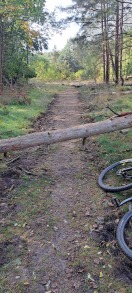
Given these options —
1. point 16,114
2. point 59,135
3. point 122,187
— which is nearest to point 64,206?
point 122,187

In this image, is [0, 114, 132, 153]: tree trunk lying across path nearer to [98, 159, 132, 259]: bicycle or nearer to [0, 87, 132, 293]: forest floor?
[0, 87, 132, 293]: forest floor

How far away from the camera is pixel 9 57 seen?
18.5 m

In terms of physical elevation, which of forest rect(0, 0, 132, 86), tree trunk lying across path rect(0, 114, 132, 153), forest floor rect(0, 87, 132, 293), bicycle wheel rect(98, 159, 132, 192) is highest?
forest rect(0, 0, 132, 86)

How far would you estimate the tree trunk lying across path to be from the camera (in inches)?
232

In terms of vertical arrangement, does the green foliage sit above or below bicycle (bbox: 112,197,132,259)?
above

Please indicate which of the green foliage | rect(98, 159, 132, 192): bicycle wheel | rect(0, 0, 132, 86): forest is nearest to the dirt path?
rect(98, 159, 132, 192): bicycle wheel

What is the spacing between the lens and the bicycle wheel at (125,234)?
3322 millimetres

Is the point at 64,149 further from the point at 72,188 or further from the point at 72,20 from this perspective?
the point at 72,20

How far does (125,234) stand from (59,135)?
302cm

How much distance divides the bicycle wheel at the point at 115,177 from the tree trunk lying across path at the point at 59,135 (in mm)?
1019

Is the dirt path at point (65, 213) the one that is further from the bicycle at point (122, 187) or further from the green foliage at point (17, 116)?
the green foliage at point (17, 116)

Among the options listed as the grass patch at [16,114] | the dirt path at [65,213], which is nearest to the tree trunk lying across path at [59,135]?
the dirt path at [65,213]

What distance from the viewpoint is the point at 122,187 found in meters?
4.80

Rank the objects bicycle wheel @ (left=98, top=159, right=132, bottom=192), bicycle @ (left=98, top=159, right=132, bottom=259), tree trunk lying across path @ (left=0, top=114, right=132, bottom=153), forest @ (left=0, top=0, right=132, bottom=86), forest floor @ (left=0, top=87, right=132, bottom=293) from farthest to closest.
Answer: forest @ (left=0, top=0, right=132, bottom=86), tree trunk lying across path @ (left=0, top=114, right=132, bottom=153), bicycle wheel @ (left=98, top=159, right=132, bottom=192), bicycle @ (left=98, top=159, right=132, bottom=259), forest floor @ (left=0, top=87, right=132, bottom=293)
